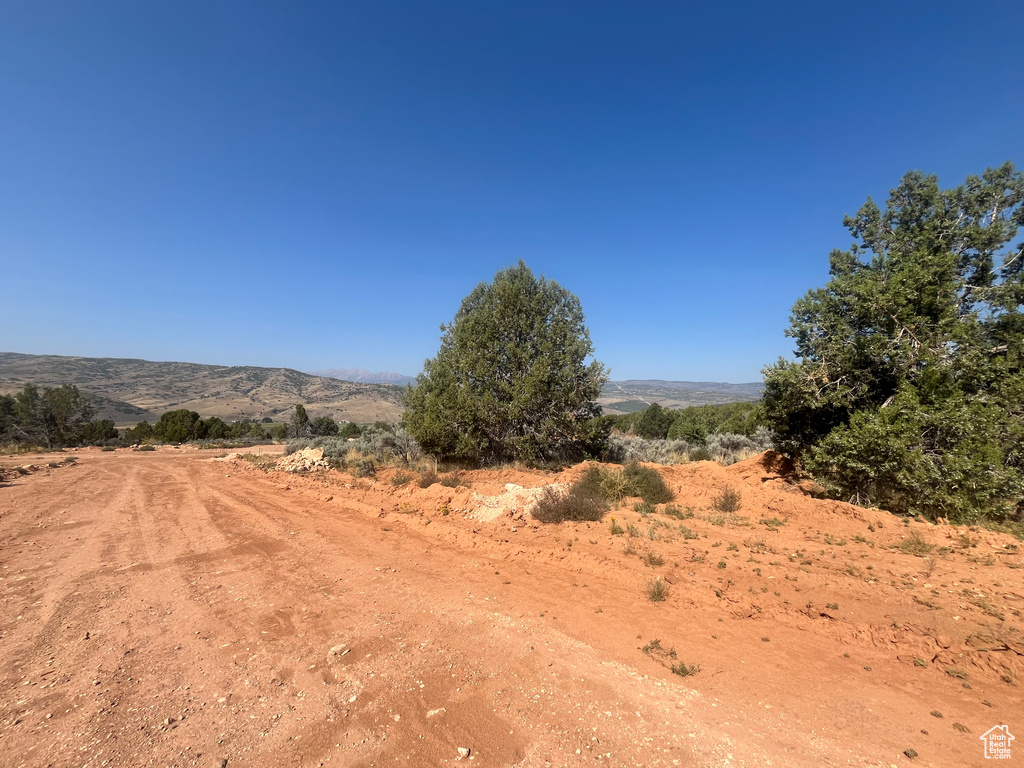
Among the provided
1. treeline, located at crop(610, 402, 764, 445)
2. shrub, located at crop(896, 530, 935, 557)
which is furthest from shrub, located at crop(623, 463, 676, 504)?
treeline, located at crop(610, 402, 764, 445)

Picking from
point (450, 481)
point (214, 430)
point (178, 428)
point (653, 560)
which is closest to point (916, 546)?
point (653, 560)

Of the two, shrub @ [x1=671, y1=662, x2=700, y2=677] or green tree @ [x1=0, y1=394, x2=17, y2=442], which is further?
green tree @ [x1=0, y1=394, x2=17, y2=442]

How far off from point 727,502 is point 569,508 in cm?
415

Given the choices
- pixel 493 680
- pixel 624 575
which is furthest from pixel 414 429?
pixel 493 680

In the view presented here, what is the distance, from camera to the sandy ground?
10.9 feet

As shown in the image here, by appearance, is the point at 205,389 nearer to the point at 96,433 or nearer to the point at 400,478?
the point at 96,433

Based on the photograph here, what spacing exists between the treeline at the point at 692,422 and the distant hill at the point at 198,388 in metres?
61.9

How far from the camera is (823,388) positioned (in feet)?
39.4

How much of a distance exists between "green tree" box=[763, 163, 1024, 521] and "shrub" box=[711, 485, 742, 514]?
2.52 m

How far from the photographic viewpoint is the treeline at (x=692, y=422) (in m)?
27.0

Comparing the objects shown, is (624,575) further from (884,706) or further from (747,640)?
(884,706)

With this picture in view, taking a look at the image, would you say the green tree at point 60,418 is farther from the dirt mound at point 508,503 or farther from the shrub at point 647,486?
the shrub at point 647,486

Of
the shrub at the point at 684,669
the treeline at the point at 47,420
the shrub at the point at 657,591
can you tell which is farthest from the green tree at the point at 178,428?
the shrub at the point at 684,669

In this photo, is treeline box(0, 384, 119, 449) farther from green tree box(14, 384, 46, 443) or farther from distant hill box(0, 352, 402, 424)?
distant hill box(0, 352, 402, 424)
